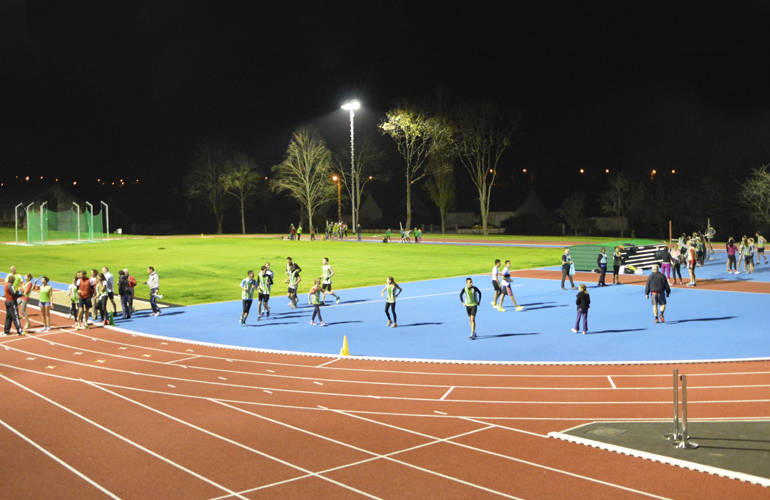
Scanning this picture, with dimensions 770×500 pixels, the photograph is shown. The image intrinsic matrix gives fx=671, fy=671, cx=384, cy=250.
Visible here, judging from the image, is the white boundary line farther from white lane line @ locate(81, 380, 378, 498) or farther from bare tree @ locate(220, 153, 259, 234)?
bare tree @ locate(220, 153, 259, 234)

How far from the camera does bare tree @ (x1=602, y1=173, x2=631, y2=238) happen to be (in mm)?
76544

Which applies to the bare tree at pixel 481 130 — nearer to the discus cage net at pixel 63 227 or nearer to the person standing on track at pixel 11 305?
the discus cage net at pixel 63 227

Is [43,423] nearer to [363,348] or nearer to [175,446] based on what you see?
[175,446]

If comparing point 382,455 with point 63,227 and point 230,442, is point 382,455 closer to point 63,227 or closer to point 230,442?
point 230,442

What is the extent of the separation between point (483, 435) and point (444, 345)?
7413 millimetres

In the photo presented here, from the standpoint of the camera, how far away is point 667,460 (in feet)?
28.8

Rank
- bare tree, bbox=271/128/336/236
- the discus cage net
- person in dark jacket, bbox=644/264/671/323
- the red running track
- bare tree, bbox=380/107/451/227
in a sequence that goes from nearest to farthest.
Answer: the red running track
person in dark jacket, bbox=644/264/671/323
the discus cage net
bare tree, bbox=380/107/451/227
bare tree, bbox=271/128/336/236

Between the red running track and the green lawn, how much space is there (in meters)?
13.4

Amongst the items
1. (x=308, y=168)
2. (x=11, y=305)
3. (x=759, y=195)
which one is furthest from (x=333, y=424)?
(x=308, y=168)

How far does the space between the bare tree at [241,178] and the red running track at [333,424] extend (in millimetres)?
79372

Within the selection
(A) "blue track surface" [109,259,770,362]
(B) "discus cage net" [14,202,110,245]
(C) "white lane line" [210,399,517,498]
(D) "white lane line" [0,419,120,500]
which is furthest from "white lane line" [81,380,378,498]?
(B) "discus cage net" [14,202,110,245]

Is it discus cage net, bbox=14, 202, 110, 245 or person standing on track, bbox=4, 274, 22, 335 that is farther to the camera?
discus cage net, bbox=14, 202, 110, 245

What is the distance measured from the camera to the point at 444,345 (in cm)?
1750

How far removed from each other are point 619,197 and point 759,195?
16622 mm
